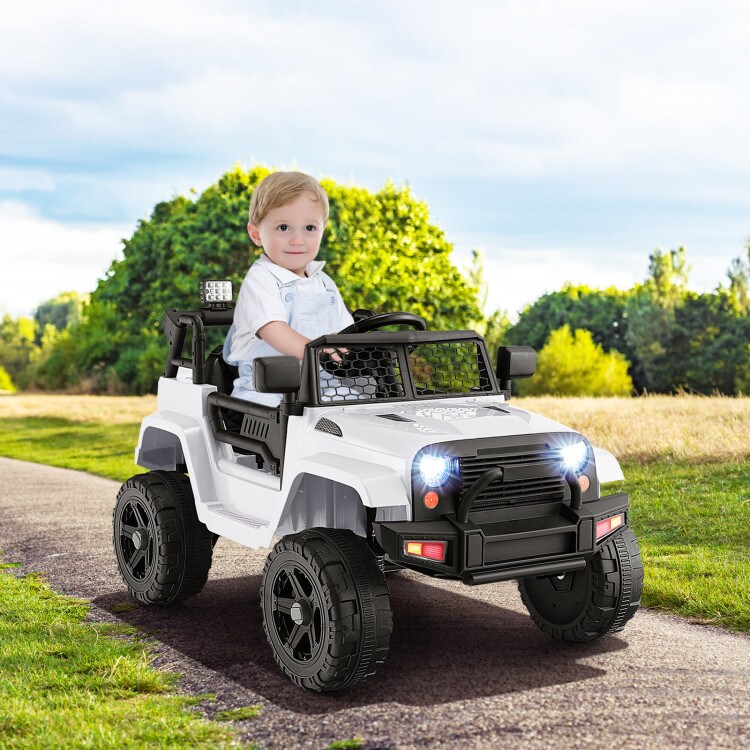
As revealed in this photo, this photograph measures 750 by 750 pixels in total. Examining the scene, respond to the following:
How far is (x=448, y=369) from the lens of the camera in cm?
599

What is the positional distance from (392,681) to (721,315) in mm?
61510

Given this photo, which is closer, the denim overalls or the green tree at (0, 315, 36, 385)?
the denim overalls

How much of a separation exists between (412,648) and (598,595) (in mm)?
1086

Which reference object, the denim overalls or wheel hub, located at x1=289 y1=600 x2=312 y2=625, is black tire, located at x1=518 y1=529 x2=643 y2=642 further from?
the denim overalls

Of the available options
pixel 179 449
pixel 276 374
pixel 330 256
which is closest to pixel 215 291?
pixel 179 449

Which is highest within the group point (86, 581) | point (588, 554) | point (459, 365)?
point (459, 365)

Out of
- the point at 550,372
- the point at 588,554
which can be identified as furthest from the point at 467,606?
the point at 550,372

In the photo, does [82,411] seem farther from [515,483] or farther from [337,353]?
[515,483]

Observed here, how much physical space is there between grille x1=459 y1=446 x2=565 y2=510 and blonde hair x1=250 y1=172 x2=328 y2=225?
208cm

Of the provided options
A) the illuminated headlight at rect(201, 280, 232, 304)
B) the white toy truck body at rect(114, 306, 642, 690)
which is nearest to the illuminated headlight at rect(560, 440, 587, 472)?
the white toy truck body at rect(114, 306, 642, 690)

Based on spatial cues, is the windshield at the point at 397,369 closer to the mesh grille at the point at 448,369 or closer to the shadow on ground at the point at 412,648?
the mesh grille at the point at 448,369

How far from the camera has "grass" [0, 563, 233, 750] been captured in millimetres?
4457

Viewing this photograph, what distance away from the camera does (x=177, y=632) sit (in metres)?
6.21

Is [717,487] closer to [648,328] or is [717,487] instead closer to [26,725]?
[26,725]
